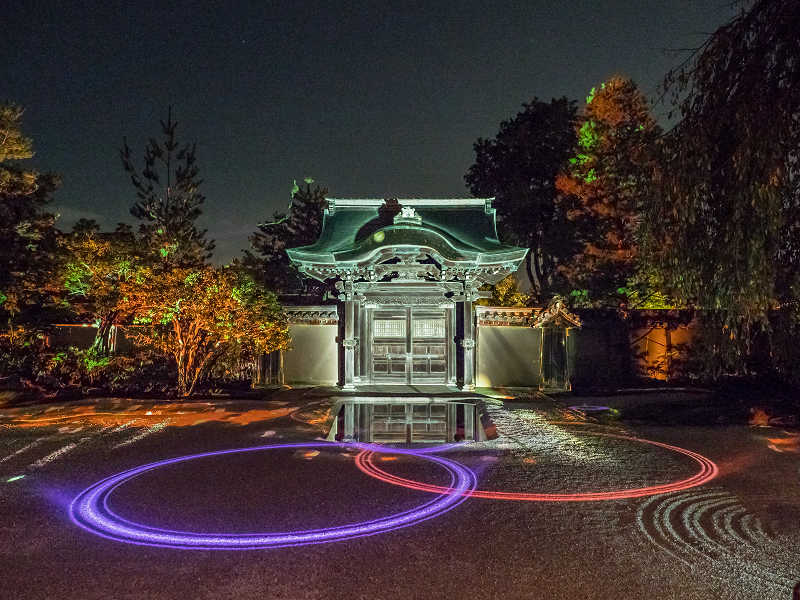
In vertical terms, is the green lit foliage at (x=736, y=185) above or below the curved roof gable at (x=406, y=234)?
below

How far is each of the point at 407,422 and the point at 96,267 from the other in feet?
30.4

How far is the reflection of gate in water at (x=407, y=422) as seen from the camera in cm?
771

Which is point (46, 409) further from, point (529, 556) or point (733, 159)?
point (733, 159)

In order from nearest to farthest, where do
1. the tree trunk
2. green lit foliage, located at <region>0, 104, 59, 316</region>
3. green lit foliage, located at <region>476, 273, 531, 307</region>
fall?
green lit foliage, located at <region>0, 104, 59, 316</region> → the tree trunk → green lit foliage, located at <region>476, 273, 531, 307</region>

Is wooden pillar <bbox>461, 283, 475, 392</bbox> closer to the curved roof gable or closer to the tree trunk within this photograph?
the curved roof gable

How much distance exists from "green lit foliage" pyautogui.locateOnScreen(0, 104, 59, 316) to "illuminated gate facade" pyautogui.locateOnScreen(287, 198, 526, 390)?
21.4ft

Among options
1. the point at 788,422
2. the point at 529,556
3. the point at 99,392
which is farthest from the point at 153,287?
the point at 788,422

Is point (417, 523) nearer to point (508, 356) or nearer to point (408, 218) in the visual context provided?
point (408, 218)

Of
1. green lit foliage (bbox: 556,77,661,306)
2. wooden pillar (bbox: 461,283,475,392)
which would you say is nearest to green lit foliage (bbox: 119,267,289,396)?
wooden pillar (bbox: 461,283,475,392)

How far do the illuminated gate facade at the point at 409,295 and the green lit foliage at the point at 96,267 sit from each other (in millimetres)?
4453

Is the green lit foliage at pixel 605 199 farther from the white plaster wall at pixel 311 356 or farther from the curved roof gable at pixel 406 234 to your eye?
the white plaster wall at pixel 311 356

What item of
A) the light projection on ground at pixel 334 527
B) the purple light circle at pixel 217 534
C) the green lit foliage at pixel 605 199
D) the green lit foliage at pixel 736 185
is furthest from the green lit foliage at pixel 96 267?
the green lit foliage at pixel 605 199

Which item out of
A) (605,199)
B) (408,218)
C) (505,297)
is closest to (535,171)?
(605,199)

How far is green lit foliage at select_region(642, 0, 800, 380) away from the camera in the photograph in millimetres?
4402
